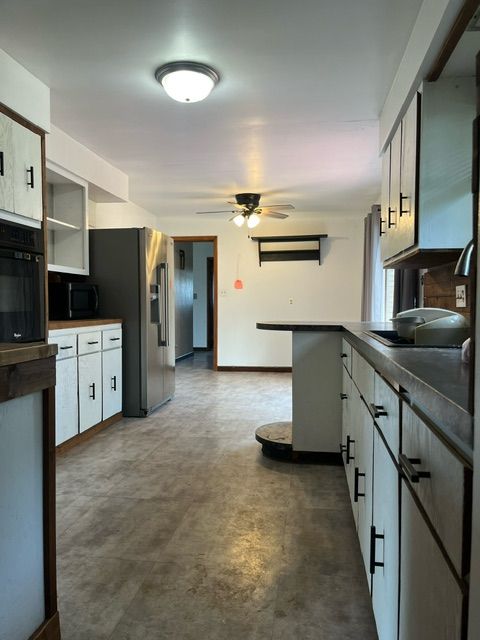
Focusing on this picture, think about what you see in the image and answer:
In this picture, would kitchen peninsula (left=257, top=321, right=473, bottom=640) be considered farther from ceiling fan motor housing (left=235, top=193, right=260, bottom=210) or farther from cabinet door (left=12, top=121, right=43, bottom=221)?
ceiling fan motor housing (left=235, top=193, right=260, bottom=210)

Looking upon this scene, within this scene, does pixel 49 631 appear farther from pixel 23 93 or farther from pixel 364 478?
pixel 23 93

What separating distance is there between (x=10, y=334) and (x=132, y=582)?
1.54 meters

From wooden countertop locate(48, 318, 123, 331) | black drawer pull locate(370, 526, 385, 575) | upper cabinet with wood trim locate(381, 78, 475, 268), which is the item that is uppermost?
upper cabinet with wood trim locate(381, 78, 475, 268)

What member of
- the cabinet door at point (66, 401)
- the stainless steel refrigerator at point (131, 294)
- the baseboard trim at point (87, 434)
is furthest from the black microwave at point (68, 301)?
the baseboard trim at point (87, 434)

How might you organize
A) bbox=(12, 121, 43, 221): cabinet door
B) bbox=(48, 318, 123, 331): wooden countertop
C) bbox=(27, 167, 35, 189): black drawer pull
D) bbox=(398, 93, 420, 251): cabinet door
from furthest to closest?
bbox=(48, 318, 123, 331): wooden countertop → bbox=(27, 167, 35, 189): black drawer pull → bbox=(12, 121, 43, 221): cabinet door → bbox=(398, 93, 420, 251): cabinet door

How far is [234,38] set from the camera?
2.28 metres

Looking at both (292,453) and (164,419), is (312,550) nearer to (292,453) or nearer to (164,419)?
(292,453)

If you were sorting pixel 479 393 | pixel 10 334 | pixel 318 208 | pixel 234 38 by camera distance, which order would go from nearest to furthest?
pixel 479 393 < pixel 234 38 < pixel 10 334 < pixel 318 208

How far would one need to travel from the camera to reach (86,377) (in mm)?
3609

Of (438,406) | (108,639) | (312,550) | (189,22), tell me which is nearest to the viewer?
(438,406)

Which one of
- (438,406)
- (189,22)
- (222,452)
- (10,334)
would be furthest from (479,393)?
(222,452)

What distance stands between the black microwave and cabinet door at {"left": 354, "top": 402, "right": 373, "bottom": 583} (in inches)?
106

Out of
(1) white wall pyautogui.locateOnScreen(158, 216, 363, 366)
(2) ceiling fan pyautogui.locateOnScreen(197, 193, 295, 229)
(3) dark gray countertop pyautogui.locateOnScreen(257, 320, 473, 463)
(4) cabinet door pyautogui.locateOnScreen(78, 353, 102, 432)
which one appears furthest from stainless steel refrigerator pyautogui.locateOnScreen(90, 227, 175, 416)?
(3) dark gray countertop pyautogui.locateOnScreen(257, 320, 473, 463)

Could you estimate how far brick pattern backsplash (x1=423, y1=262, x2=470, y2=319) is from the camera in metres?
2.86
